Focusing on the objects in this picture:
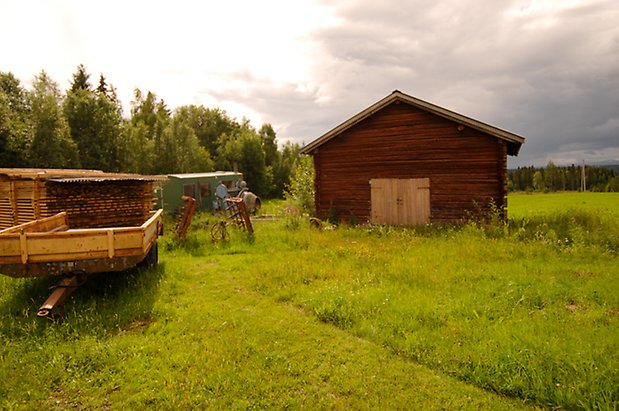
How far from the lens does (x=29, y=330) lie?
5.36 meters

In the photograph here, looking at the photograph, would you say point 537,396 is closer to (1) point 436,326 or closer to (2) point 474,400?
(2) point 474,400

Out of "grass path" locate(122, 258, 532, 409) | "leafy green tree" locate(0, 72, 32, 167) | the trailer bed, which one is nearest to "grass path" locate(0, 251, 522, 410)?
"grass path" locate(122, 258, 532, 409)

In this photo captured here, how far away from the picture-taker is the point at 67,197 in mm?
10727

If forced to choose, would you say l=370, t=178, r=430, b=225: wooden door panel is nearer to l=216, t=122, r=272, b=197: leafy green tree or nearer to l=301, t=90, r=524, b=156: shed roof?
l=301, t=90, r=524, b=156: shed roof

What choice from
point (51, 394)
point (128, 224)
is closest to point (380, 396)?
point (51, 394)

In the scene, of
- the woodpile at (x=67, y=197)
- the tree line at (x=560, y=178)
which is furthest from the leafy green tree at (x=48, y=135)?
the tree line at (x=560, y=178)

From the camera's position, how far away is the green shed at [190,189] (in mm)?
21109

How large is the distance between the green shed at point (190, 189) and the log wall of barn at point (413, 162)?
9.36m

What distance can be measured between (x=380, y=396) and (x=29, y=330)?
540cm

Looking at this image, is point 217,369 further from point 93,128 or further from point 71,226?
point 93,128

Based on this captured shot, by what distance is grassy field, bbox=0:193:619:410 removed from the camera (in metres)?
3.95

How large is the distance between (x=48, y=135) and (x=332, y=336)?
89.6ft

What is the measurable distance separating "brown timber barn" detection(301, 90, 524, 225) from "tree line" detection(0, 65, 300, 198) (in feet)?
32.3

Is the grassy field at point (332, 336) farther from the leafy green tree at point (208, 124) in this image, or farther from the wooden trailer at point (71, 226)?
the leafy green tree at point (208, 124)
